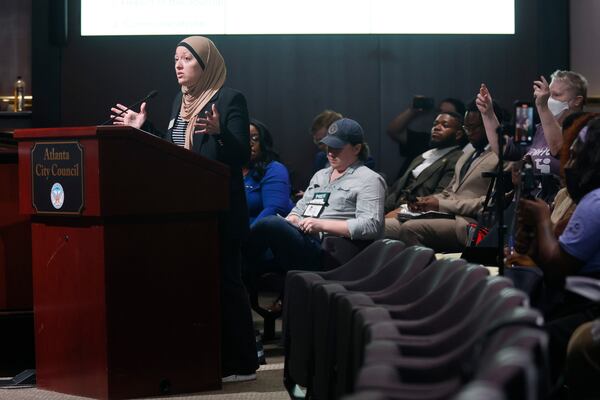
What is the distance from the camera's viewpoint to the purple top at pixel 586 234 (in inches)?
124

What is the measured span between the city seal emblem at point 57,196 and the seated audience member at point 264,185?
2019mm

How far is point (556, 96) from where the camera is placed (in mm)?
5371

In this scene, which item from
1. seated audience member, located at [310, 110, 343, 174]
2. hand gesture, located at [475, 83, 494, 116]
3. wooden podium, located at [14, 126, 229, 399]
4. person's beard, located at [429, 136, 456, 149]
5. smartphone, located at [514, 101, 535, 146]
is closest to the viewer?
smartphone, located at [514, 101, 535, 146]

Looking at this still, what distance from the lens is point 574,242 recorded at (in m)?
3.20

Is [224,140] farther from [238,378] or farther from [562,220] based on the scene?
[562,220]

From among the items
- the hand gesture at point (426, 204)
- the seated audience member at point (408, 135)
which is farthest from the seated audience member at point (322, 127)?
the hand gesture at point (426, 204)

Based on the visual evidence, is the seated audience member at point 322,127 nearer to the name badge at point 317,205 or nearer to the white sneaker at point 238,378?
the name badge at point 317,205

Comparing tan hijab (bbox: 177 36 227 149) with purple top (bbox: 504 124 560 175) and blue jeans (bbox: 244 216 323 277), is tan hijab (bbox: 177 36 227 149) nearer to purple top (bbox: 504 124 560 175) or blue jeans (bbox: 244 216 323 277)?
blue jeans (bbox: 244 216 323 277)

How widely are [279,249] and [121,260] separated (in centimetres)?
134

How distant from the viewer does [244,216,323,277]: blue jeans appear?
502 cm

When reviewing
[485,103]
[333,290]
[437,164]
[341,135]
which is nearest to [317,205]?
[341,135]

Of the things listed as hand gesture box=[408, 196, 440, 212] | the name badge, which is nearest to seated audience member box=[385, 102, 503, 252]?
hand gesture box=[408, 196, 440, 212]

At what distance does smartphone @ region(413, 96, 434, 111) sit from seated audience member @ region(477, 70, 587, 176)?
7.22 feet

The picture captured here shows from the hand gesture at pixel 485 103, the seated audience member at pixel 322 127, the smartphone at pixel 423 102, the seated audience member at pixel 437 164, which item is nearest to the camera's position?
the hand gesture at pixel 485 103
